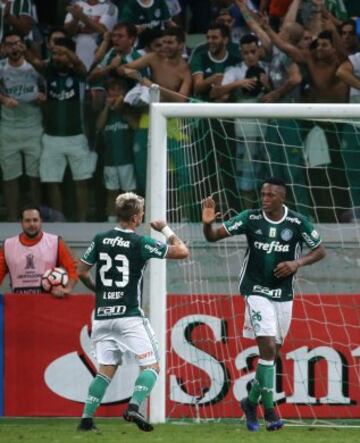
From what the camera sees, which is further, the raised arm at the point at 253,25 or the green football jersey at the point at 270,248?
the raised arm at the point at 253,25

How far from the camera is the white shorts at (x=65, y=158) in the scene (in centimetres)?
1248

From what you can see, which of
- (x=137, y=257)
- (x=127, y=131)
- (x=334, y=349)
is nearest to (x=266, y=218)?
(x=137, y=257)

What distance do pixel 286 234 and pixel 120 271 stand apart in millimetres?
1470

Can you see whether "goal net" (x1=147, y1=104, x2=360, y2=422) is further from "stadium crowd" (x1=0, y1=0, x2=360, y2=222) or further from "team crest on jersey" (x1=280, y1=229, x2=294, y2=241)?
"team crest on jersey" (x1=280, y1=229, x2=294, y2=241)

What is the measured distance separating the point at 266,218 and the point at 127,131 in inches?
120

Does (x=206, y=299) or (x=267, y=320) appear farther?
(x=206, y=299)

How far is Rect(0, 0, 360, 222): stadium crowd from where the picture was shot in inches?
484

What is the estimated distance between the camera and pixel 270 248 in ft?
31.9

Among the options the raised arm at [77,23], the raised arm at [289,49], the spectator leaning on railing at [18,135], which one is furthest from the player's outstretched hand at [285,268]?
the raised arm at [77,23]

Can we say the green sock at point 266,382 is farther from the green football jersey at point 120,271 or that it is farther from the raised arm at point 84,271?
the raised arm at point 84,271

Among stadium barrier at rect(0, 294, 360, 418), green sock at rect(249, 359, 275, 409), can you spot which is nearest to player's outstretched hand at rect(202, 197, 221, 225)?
green sock at rect(249, 359, 275, 409)

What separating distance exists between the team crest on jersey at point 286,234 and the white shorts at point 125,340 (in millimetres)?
1324

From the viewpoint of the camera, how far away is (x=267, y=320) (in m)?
9.59

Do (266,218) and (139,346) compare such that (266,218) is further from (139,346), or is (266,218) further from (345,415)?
(345,415)
